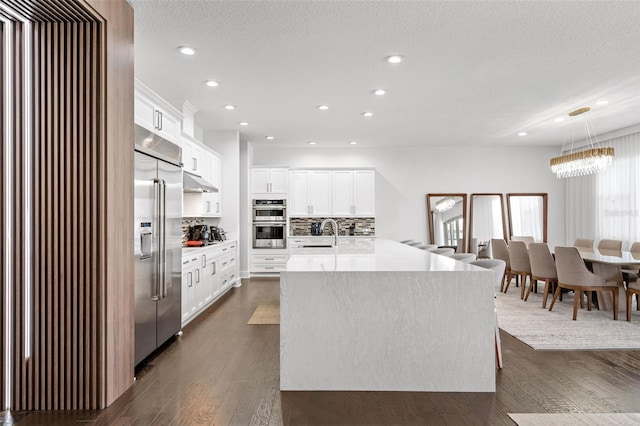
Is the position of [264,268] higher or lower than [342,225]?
lower

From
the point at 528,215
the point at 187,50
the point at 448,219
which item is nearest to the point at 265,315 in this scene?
the point at 187,50

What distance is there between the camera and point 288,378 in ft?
9.32

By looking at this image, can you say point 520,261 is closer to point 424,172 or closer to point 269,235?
point 424,172

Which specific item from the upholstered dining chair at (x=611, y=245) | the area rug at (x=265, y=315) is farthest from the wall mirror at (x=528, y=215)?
A: the area rug at (x=265, y=315)

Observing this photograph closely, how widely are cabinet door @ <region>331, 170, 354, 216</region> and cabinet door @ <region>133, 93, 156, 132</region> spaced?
16.9 ft

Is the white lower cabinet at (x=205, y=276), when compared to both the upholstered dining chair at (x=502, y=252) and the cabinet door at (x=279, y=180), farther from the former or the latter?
the upholstered dining chair at (x=502, y=252)

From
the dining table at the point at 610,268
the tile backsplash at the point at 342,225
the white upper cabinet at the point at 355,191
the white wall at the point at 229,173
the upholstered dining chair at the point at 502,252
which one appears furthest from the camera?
the tile backsplash at the point at 342,225

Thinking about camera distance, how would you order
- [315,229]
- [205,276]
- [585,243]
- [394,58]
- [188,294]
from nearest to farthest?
[394,58]
[188,294]
[205,276]
[585,243]
[315,229]

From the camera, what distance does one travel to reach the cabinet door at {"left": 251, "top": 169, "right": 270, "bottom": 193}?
838 centimetres

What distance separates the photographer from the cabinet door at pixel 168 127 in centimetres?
385

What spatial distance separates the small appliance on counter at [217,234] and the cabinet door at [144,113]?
3.27 metres

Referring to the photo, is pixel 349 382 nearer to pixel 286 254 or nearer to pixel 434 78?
pixel 434 78

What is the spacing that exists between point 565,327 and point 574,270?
73cm

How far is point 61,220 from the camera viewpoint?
2.60 meters
